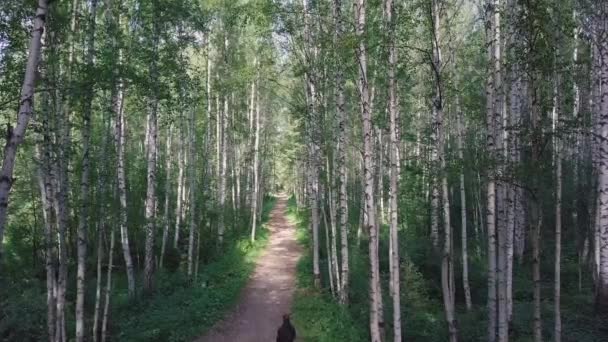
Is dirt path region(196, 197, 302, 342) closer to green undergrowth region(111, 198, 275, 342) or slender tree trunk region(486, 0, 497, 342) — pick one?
green undergrowth region(111, 198, 275, 342)

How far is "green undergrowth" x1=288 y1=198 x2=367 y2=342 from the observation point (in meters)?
11.0

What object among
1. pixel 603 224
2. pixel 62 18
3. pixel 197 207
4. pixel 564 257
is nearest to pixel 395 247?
pixel 603 224

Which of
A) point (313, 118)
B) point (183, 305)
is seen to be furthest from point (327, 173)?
point (183, 305)

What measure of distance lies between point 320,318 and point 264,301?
9.08 feet

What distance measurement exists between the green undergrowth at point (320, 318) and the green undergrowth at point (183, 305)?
2.16m

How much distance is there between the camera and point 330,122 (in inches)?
591

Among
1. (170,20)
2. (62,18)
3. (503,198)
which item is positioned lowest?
(503,198)

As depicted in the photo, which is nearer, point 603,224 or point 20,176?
point 603,224

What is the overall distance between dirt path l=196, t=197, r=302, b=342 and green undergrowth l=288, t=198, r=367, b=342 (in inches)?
17.8

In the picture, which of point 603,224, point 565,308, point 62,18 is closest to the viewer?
point 603,224

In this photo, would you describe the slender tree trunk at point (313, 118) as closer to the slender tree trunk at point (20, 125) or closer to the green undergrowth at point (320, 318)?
the green undergrowth at point (320, 318)

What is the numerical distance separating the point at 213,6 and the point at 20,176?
11406 millimetres

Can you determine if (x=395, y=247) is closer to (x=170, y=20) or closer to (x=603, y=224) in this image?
(x=603, y=224)

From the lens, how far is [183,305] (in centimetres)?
1329
